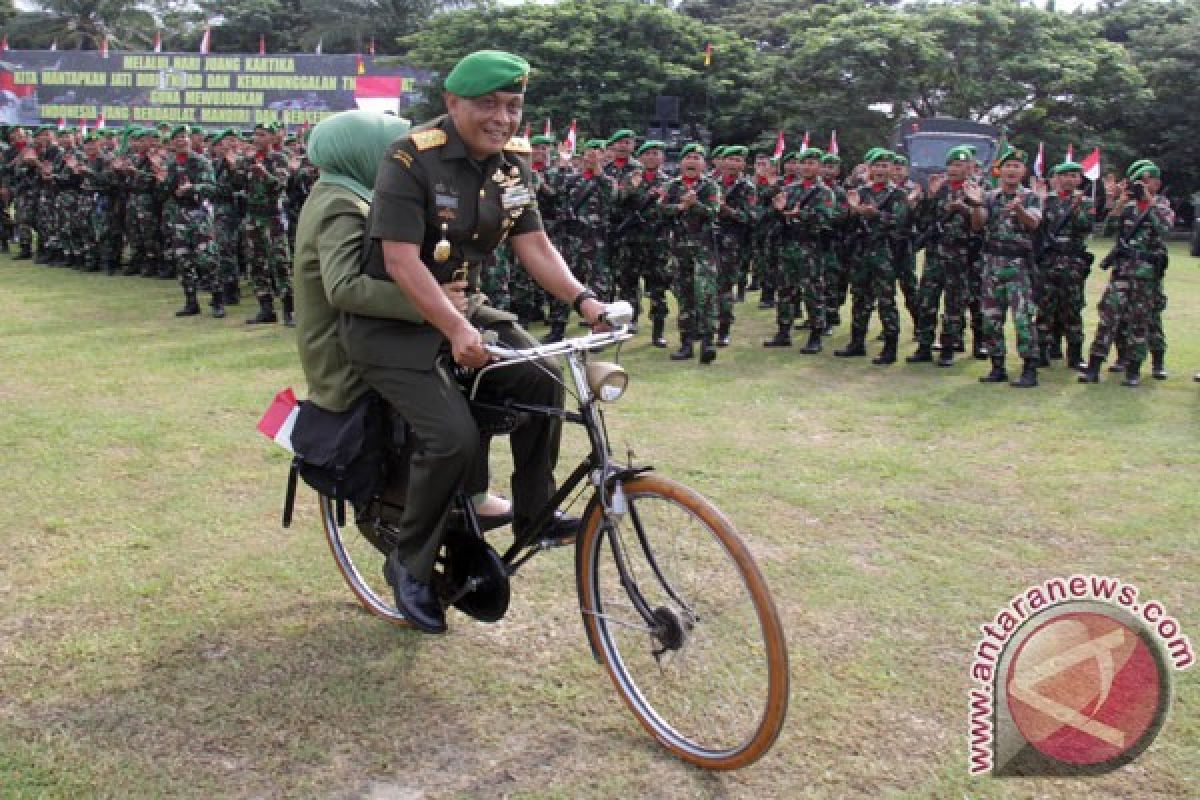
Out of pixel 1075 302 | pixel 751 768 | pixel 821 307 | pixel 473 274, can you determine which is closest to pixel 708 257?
pixel 821 307

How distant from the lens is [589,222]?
1086cm

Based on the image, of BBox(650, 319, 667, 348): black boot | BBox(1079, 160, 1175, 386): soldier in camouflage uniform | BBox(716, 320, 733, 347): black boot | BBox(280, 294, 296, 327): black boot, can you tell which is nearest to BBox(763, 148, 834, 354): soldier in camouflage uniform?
BBox(716, 320, 733, 347): black boot

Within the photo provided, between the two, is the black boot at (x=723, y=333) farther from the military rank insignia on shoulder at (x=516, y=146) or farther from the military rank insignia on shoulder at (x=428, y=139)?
the military rank insignia on shoulder at (x=428, y=139)

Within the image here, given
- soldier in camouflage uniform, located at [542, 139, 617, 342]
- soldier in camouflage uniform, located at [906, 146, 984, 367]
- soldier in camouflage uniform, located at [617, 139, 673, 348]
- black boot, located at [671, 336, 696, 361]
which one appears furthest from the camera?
soldier in camouflage uniform, located at [542, 139, 617, 342]

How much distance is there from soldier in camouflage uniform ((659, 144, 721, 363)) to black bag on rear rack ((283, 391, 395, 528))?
6.10 m

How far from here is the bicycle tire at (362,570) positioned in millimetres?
4023

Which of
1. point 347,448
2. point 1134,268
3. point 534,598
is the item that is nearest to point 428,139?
point 347,448

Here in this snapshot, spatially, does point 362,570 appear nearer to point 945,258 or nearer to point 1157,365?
point 945,258

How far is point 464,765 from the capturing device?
3.07 meters

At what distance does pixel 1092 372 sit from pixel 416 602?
743 cm

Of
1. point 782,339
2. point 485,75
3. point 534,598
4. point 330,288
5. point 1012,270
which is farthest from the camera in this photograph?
point 782,339

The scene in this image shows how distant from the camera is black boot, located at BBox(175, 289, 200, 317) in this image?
11.4 m

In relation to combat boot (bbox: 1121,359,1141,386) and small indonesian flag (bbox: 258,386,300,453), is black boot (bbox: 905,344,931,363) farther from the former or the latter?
small indonesian flag (bbox: 258,386,300,453)

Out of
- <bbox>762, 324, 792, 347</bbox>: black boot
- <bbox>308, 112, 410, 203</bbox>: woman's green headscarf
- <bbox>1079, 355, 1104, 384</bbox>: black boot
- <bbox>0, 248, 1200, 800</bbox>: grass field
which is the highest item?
<bbox>308, 112, 410, 203</bbox>: woman's green headscarf
